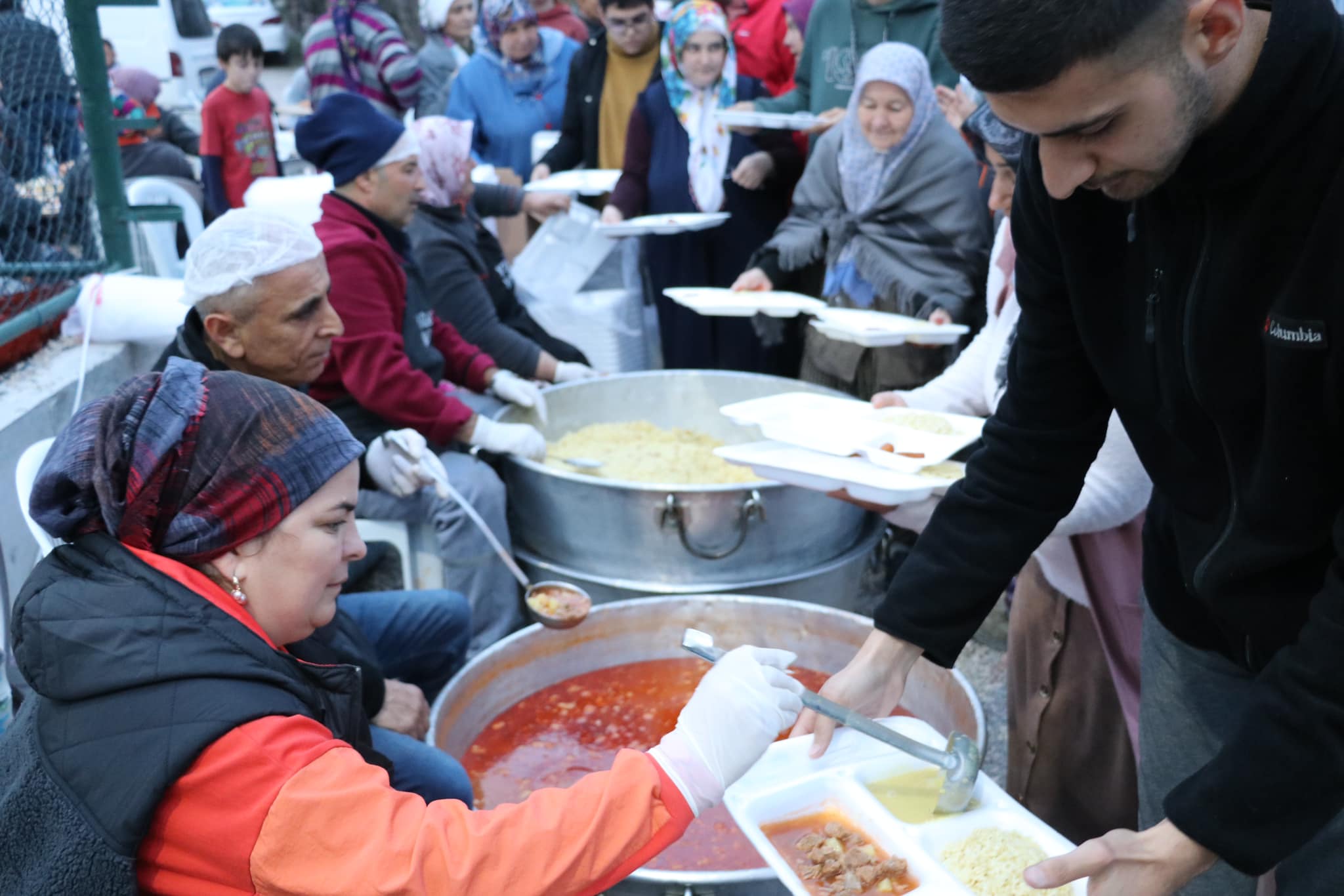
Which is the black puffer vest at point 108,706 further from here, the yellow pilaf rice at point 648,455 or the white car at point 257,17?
the white car at point 257,17

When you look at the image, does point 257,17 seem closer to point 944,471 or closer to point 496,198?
point 496,198

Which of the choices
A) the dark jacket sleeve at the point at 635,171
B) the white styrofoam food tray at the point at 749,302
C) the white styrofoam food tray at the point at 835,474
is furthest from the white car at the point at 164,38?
the white styrofoam food tray at the point at 835,474

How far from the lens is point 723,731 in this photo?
144 cm

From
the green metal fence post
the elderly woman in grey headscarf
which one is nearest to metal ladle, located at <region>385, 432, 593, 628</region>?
the elderly woman in grey headscarf

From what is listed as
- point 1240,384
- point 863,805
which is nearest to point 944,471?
point 863,805

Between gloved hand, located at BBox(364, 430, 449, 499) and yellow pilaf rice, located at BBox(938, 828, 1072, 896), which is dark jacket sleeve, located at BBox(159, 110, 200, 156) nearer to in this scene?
gloved hand, located at BBox(364, 430, 449, 499)

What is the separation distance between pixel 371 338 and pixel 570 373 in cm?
123

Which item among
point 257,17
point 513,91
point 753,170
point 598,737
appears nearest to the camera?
point 598,737

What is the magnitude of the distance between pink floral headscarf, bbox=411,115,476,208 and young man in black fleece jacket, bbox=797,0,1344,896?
3.04 m

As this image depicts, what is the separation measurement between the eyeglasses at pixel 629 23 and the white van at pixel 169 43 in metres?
3.43

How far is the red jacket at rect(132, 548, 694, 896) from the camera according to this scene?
4.12ft

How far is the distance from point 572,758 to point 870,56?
2815 mm

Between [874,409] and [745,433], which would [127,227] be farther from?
[874,409]

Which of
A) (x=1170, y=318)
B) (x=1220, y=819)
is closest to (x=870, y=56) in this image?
(x=1170, y=318)
